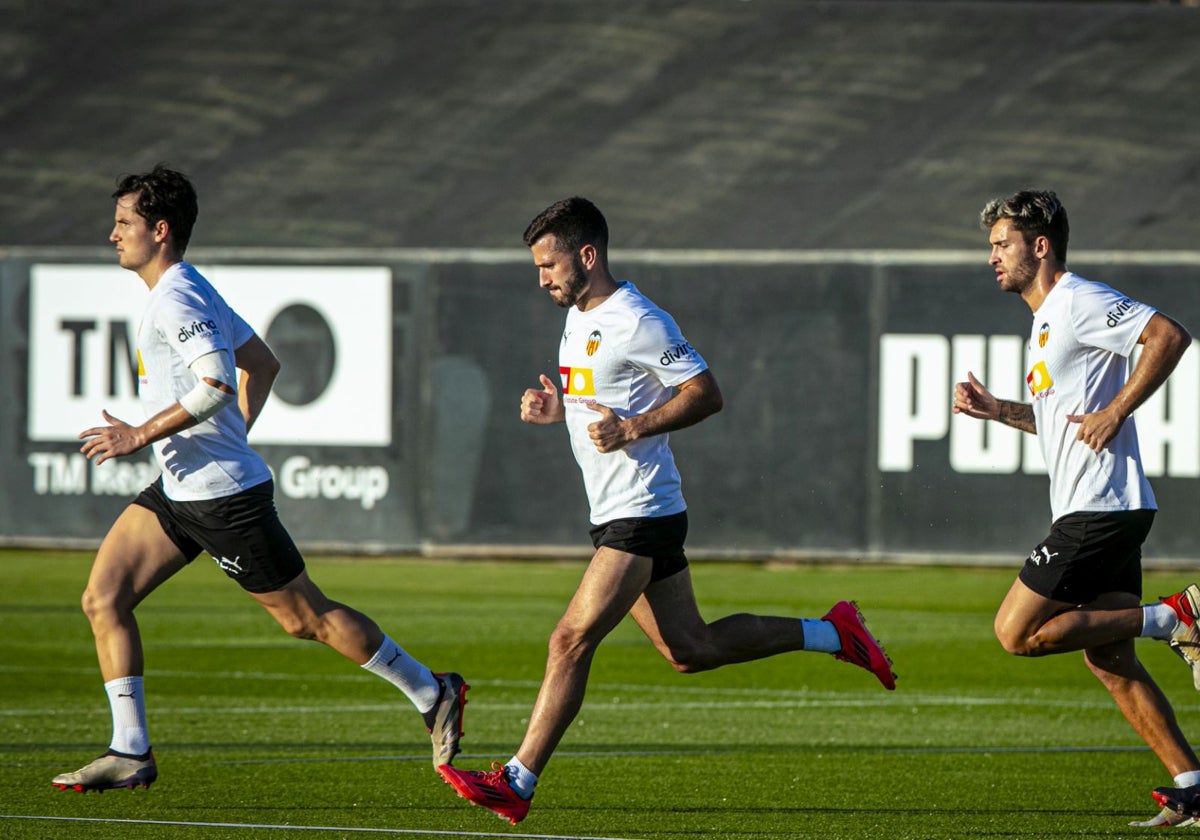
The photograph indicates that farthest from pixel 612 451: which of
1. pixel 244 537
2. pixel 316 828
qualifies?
pixel 316 828

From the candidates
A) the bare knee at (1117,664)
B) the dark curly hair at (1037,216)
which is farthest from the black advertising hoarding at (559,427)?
the bare knee at (1117,664)

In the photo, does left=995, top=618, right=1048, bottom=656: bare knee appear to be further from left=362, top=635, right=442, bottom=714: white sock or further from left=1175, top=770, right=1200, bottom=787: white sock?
left=362, top=635, right=442, bottom=714: white sock

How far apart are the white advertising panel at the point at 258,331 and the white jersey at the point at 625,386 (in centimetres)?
1345

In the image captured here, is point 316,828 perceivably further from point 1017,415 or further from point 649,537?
point 1017,415

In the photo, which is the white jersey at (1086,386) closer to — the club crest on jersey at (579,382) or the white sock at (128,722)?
the club crest on jersey at (579,382)

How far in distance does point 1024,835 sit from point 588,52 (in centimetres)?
1970

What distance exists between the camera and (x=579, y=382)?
7.99m

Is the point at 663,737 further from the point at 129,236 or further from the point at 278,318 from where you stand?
the point at 278,318

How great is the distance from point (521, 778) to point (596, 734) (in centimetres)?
334

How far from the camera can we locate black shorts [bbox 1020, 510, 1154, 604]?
7.91 metres

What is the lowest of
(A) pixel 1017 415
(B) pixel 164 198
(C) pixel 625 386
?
(A) pixel 1017 415

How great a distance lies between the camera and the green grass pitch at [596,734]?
828 cm

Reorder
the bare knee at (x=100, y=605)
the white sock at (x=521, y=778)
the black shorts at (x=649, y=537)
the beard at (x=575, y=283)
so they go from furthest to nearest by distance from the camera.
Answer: the bare knee at (x=100, y=605)
the beard at (x=575, y=283)
the black shorts at (x=649, y=537)
the white sock at (x=521, y=778)

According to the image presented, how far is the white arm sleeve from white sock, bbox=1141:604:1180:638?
143 inches
